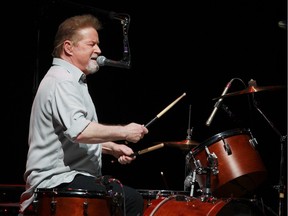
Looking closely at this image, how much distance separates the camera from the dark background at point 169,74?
18.1ft

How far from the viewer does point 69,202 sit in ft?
8.84

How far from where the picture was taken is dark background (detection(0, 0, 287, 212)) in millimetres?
5512

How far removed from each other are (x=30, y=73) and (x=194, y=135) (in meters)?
1.85

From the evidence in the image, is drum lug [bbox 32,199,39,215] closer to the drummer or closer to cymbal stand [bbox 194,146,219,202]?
the drummer

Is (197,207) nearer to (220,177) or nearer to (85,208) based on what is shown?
(220,177)

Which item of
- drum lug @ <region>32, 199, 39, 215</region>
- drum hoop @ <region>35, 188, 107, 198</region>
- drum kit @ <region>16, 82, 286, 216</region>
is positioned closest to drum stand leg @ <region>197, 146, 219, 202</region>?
drum kit @ <region>16, 82, 286, 216</region>

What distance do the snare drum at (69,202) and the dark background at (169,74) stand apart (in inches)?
112

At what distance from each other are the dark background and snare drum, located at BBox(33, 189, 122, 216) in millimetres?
2857

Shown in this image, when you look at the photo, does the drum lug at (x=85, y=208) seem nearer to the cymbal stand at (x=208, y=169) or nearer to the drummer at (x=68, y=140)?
the drummer at (x=68, y=140)

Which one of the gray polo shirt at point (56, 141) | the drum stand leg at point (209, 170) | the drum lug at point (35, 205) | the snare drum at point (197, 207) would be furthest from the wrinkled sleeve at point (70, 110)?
the drum stand leg at point (209, 170)

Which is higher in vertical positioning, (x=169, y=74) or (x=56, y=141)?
(x=169, y=74)

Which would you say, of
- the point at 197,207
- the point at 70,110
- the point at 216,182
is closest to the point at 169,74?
the point at 216,182

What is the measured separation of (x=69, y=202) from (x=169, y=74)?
3306mm

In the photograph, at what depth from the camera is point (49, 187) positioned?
288 cm
